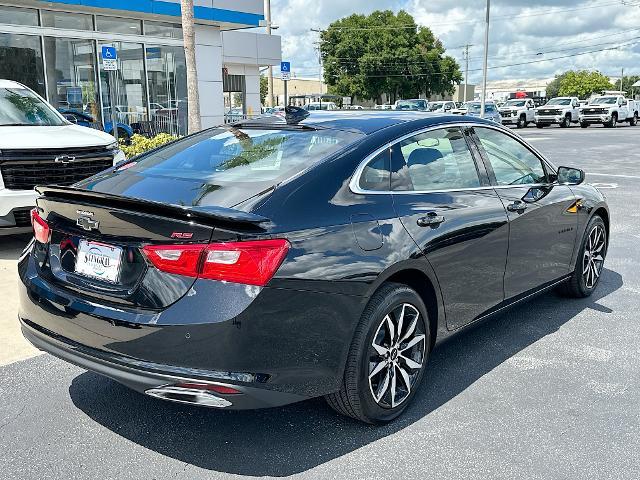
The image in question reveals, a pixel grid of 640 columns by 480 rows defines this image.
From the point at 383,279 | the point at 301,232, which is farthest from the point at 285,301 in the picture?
the point at 383,279

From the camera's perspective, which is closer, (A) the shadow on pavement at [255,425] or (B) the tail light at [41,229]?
(A) the shadow on pavement at [255,425]

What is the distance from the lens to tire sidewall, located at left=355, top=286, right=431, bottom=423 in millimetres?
3199

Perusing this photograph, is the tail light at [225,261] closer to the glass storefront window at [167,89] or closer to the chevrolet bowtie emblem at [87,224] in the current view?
the chevrolet bowtie emblem at [87,224]

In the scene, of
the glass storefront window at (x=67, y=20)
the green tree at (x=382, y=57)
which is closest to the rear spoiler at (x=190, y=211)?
the glass storefront window at (x=67, y=20)

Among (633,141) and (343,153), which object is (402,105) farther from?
(343,153)

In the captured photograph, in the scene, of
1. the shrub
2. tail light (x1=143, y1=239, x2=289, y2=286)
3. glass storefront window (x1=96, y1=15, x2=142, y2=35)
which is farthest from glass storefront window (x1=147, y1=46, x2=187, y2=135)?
tail light (x1=143, y1=239, x2=289, y2=286)

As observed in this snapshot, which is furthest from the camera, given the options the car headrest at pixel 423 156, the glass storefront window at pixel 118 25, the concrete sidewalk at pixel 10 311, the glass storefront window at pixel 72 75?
the glass storefront window at pixel 118 25

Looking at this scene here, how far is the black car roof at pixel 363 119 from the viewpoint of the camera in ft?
12.5

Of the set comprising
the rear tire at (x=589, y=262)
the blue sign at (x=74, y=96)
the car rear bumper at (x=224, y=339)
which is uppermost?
the blue sign at (x=74, y=96)

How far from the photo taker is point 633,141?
2547cm

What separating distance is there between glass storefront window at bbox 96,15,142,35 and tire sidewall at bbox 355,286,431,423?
1396cm

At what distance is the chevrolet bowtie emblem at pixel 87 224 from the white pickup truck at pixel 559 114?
3902cm

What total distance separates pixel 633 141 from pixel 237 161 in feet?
83.7

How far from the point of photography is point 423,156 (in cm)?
386
